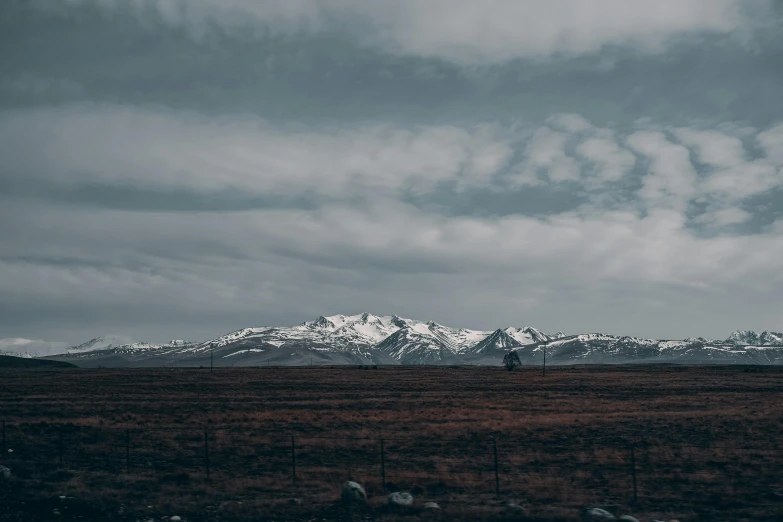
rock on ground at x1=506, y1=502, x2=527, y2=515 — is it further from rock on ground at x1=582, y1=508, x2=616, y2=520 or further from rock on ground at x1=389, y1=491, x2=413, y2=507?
rock on ground at x1=389, y1=491, x2=413, y2=507

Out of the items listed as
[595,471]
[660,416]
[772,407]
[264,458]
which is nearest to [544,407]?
[660,416]

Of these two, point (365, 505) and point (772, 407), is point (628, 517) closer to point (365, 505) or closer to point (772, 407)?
point (365, 505)

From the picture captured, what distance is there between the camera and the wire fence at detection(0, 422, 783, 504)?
27.5 metres

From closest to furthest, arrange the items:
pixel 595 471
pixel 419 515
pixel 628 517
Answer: pixel 628 517
pixel 419 515
pixel 595 471

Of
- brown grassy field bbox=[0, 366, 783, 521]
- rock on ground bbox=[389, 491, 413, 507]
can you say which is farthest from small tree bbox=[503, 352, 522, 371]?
rock on ground bbox=[389, 491, 413, 507]

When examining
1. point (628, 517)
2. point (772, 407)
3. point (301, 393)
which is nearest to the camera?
point (628, 517)

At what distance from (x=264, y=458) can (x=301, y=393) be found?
43807 millimetres

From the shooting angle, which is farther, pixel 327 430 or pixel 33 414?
pixel 33 414

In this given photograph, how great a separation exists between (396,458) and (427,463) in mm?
2196

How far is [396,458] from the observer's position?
113ft

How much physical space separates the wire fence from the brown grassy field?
4.5 inches

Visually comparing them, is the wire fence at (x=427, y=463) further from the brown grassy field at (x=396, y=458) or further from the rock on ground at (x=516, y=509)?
the rock on ground at (x=516, y=509)

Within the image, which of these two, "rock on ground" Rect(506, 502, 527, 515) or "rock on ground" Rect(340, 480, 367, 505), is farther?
"rock on ground" Rect(340, 480, 367, 505)

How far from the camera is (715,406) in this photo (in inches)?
2239
